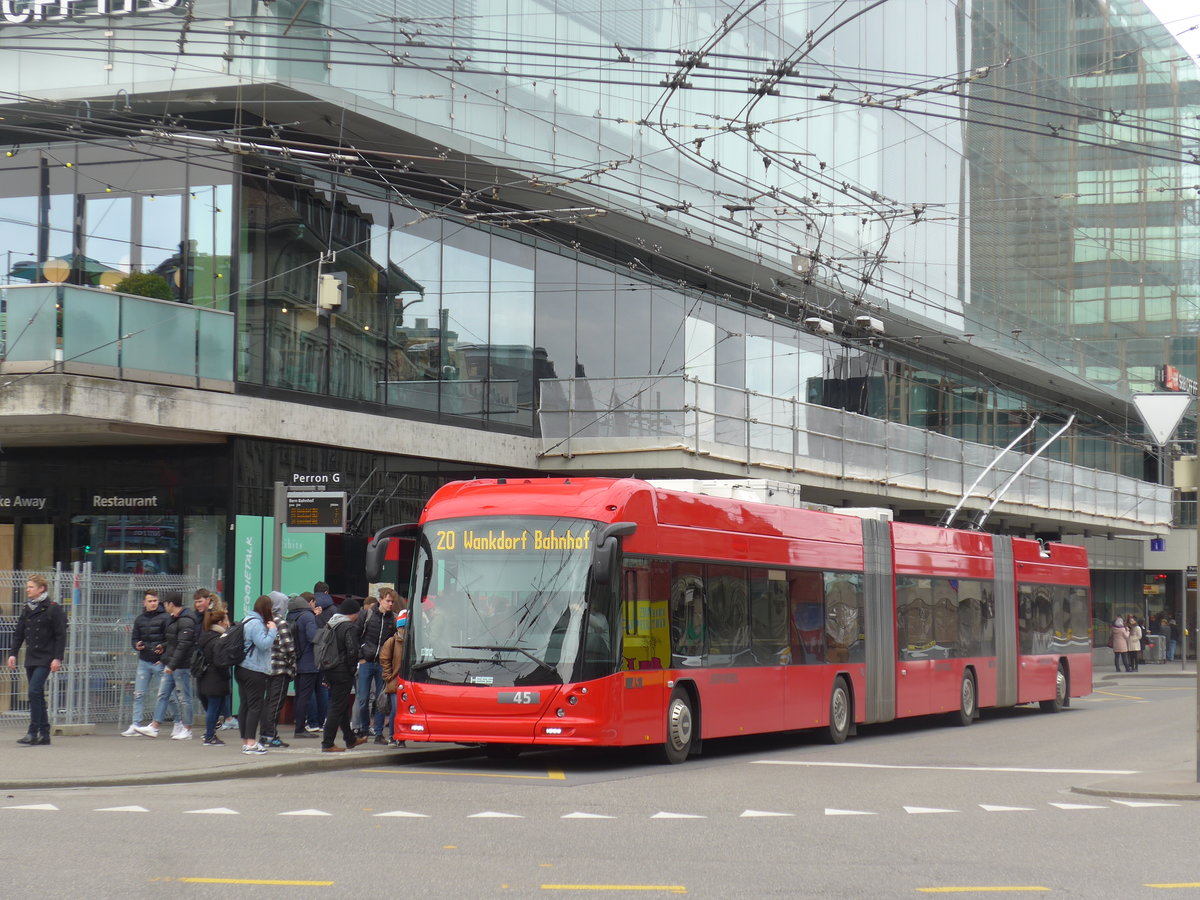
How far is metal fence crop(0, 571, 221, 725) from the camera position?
19.0 metres

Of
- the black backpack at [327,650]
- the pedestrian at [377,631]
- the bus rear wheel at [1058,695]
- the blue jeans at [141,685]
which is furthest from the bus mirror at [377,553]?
the bus rear wheel at [1058,695]

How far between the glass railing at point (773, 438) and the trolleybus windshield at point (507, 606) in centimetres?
1165

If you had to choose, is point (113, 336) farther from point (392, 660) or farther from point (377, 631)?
point (392, 660)

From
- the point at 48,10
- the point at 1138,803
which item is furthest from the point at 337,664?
the point at 48,10

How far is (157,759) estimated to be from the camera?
1602 centimetres

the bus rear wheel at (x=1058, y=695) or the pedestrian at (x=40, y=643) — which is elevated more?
the pedestrian at (x=40, y=643)

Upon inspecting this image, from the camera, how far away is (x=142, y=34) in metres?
22.5

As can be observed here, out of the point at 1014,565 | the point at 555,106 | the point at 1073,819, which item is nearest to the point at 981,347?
the point at 1014,565

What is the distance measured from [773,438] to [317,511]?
1371cm

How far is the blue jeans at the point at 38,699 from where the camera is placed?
17.2m

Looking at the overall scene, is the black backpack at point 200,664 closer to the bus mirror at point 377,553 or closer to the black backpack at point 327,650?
the black backpack at point 327,650

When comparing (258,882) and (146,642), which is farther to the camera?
(146,642)

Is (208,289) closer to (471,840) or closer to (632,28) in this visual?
(632,28)

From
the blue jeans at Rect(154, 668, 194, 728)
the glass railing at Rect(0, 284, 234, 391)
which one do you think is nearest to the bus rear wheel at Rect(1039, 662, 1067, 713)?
the glass railing at Rect(0, 284, 234, 391)
